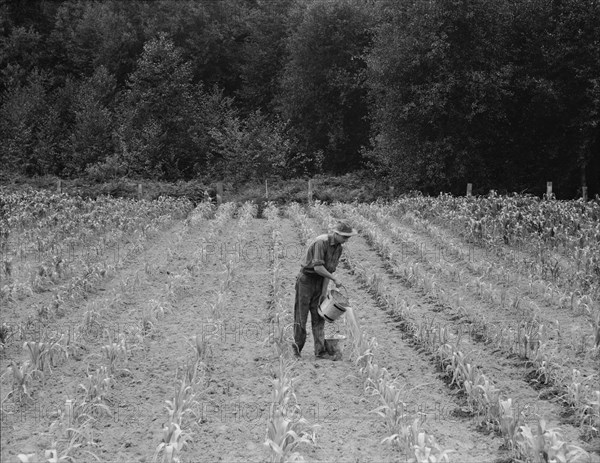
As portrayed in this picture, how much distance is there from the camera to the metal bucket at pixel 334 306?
7.75 metres

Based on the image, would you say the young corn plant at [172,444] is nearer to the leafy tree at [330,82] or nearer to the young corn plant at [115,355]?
the young corn plant at [115,355]

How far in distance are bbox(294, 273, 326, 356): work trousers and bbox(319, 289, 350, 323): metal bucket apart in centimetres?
16

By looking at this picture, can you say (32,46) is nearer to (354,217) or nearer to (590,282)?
(354,217)

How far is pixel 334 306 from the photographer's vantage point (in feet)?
25.5

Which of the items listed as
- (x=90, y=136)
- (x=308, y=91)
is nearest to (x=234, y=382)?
(x=308, y=91)

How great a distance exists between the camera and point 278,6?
3800 centimetres

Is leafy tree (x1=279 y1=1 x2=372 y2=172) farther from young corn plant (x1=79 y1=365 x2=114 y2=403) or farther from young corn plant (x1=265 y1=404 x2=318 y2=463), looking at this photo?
young corn plant (x1=265 y1=404 x2=318 y2=463)

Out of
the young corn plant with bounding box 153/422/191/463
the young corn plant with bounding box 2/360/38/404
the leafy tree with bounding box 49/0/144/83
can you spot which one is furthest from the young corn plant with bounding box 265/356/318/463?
the leafy tree with bounding box 49/0/144/83

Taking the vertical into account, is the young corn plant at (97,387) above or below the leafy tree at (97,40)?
below

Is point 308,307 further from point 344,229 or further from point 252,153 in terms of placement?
point 252,153

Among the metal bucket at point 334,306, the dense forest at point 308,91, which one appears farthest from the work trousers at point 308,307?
the dense forest at point 308,91

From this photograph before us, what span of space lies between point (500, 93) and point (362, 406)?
19710 mm

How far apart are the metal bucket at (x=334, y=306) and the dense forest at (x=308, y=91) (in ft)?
55.4

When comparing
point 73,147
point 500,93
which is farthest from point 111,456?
point 73,147
